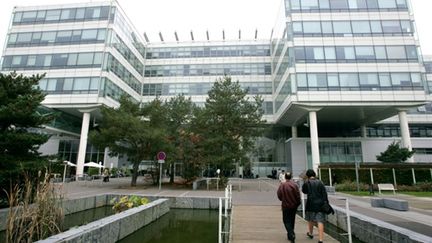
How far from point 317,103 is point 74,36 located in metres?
32.5

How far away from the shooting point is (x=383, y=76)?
2997 centimetres

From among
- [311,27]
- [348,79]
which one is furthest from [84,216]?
[311,27]

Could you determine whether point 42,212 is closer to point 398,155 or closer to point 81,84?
point 81,84

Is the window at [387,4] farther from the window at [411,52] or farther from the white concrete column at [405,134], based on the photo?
the white concrete column at [405,134]

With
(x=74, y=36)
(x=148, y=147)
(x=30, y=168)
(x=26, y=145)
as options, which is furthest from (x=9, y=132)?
(x=74, y=36)

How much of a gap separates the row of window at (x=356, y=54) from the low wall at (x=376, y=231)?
974 inches

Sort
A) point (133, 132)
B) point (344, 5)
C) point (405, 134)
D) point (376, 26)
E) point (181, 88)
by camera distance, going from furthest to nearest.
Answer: point (181, 88)
point (344, 5)
point (376, 26)
point (405, 134)
point (133, 132)

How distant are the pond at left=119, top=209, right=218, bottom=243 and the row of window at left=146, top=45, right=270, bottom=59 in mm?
39361

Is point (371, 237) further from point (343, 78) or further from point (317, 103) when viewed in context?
point (343, 78)

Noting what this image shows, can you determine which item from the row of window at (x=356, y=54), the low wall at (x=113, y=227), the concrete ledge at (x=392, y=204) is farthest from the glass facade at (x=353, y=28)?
the low wall at (x=113, y=227)

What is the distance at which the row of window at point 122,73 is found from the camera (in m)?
34.9

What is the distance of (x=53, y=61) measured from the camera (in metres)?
34.8

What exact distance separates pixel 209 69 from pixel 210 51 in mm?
3805

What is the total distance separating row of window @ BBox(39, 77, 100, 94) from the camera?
32.9m
